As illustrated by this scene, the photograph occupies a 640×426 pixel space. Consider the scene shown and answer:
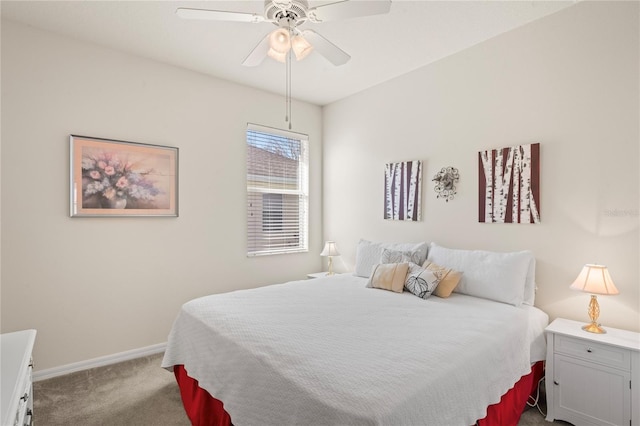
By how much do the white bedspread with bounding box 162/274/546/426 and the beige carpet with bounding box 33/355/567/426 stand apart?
332mm

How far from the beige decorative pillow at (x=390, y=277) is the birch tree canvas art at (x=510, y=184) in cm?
84

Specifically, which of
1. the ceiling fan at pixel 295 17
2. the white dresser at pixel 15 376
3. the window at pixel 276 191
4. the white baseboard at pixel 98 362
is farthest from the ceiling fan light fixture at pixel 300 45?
the white baseboard at pixel 98 362

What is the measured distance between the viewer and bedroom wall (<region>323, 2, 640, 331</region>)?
221 cm

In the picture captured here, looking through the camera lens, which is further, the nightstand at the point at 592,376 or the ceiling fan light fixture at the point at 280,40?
the ceiling fan light fixture at the point at 280,40

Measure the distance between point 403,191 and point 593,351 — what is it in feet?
6.54

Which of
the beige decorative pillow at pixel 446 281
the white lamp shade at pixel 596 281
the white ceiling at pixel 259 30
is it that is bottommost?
the beige decorative pillow at pixel 446 281

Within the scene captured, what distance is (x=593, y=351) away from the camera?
6.61 ft

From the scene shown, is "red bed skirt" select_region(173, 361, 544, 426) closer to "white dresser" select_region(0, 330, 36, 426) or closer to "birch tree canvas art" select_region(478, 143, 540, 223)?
"white dresser" select_region(0, 330, 36, 426)

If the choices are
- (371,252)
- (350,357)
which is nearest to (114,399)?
(350,357)

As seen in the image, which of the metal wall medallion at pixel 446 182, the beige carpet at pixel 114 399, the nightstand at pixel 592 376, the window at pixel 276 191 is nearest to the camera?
the nightstand at pixel 592 376

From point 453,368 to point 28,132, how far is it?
3.35 meters

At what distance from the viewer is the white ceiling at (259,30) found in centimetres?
237

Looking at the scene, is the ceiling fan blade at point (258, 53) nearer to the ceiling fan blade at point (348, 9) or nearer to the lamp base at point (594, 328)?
the ceiling fan blade at point (348, 9)

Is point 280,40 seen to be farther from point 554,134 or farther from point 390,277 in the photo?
point 554,134
